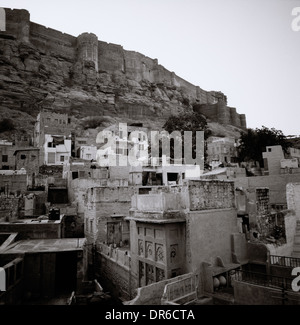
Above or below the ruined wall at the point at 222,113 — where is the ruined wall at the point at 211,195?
below

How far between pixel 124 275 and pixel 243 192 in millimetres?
8206

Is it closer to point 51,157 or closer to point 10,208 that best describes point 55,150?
point 51,157

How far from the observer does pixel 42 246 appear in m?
15.6

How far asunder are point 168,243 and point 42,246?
9354 millimetres

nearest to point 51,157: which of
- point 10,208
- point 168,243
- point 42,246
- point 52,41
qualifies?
point 10,208

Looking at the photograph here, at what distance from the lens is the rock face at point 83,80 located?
57281 millimetres

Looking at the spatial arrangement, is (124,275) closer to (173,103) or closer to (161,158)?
(161,158)

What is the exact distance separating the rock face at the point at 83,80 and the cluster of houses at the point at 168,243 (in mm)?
37603

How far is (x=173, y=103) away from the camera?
262ft

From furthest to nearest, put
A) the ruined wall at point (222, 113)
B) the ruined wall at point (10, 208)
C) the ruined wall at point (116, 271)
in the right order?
1. the ruined wall at point (222, 113)
2. the ruined wall at point (10, 208)
3. the ruined wall at point (116, 271)

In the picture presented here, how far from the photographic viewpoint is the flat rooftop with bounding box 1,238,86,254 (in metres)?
14.4

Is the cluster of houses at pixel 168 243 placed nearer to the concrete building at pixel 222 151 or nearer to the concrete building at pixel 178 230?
the concrete building at pixel 178 230

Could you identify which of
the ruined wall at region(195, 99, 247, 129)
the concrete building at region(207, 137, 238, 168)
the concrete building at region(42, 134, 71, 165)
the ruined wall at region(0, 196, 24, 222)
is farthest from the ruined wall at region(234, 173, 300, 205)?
the ruined wall at region(195, 99, 247, 129)

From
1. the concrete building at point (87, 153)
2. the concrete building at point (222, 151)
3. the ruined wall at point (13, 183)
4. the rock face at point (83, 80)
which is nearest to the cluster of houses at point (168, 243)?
the ruined wall at point (13, 183)
